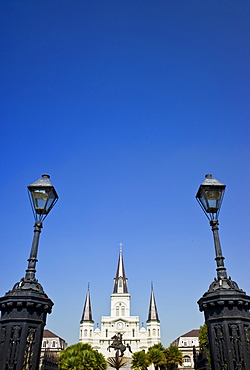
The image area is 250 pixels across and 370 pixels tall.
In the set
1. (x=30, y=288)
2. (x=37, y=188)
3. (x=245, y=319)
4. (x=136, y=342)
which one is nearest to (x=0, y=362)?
(x=30, y=288)

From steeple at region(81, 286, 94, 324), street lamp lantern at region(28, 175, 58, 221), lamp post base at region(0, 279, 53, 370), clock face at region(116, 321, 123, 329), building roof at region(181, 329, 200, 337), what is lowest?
lamp post base at region(0, 279, 53, 370)

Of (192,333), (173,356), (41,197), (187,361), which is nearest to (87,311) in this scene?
(192,333)

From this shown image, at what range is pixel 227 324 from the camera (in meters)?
4.95

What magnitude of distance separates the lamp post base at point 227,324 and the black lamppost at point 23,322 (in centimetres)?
285

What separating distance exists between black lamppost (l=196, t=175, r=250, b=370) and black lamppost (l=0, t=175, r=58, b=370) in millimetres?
2857

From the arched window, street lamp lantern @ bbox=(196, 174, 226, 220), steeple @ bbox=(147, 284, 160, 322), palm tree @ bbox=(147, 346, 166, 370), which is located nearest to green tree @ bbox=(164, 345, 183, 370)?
palm tree @ bbox=(147, 346, 166, 370)

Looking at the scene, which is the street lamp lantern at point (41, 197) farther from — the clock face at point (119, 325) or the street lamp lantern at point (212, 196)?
the clock face at point (119, 325)

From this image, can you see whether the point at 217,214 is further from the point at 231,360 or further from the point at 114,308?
the point at 114,308

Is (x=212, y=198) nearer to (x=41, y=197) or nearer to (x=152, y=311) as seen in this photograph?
(x=41, y=197)

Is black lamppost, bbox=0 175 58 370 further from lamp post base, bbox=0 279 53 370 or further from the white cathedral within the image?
the white cathedral

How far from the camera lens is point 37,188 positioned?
633 cm

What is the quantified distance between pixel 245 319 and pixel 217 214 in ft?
6.77

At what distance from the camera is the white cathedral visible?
8525 cm

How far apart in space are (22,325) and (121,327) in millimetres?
91600
